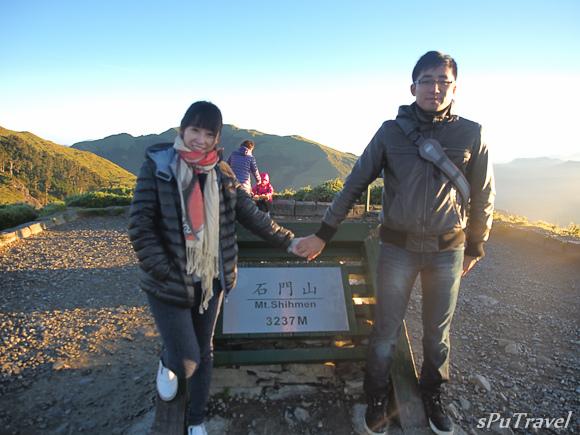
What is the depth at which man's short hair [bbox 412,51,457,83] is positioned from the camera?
224 centimetres

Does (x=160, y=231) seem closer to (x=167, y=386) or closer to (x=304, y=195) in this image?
(x=167, y=386)

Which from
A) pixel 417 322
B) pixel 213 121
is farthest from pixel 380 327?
pixel 417 322

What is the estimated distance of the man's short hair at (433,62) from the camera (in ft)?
7.36

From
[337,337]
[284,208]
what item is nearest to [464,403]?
[337,337]

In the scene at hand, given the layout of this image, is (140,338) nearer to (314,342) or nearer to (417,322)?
(314,342)

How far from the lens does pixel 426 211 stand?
2.31 metres

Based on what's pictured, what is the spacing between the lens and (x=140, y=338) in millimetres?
4250

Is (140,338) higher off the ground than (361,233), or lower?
lower

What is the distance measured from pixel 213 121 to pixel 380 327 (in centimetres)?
158

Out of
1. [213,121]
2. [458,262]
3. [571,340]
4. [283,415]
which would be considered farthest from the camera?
[571,340]

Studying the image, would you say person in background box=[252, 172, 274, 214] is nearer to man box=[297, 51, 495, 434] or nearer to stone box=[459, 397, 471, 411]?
stone box=[459, 397, 471, 411]

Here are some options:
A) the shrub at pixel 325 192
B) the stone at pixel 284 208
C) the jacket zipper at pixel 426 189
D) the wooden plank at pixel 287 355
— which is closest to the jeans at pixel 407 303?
the jacket zipper at pixel 426 189

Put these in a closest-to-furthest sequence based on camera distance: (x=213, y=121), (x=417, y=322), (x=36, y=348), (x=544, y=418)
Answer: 1. (x=213, y=121)
2. (x=544, y=418)
3. (x=36, y=348)
4. (x=417, y=322)

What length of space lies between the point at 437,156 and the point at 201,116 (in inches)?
50.2
